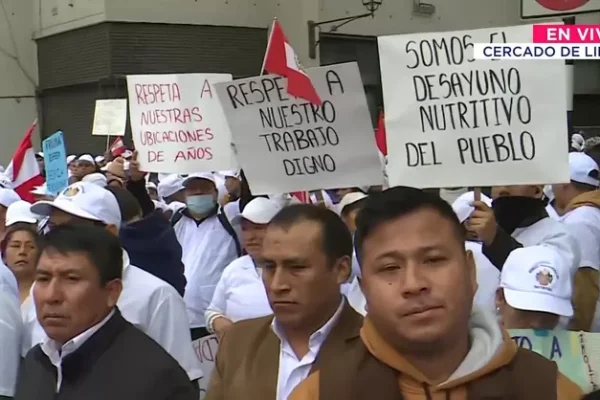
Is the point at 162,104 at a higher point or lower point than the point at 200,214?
higher

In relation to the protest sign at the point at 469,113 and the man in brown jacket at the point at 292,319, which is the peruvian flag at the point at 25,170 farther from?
the man in brown jacket at the point at 292,319

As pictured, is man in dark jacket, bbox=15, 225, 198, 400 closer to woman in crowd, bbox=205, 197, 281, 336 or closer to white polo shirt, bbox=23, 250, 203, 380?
white polo shirt, bbox=23, 250, 203, 380

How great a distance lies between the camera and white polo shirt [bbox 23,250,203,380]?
3.48 metres

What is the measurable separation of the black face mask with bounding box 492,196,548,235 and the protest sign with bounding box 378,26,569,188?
0.41 m

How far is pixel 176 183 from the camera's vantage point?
7816 millimetres

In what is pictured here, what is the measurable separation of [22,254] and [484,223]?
217cm

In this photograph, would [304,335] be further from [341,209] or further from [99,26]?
[99,26]

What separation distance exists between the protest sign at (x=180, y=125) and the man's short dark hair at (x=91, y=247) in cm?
293

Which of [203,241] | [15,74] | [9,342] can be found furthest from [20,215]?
[15,74]

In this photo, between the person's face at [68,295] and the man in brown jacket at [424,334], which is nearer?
the man in brown jacket at [424,334]

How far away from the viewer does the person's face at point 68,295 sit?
2.89 metres

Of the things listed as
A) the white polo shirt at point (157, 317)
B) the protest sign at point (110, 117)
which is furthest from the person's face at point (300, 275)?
the protest sign at point (110, 117)

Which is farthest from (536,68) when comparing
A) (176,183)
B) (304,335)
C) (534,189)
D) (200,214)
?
(176,183)

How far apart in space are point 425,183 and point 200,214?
2543 mm
